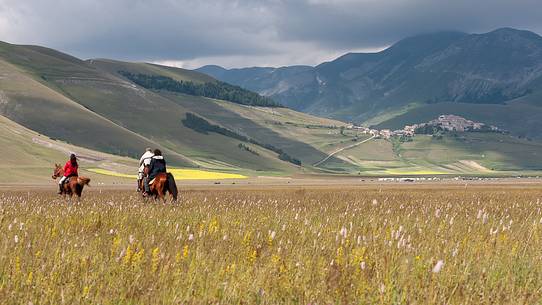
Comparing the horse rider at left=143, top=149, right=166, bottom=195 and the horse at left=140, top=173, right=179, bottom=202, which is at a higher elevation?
the horse rider at left=143, top=149, right=166, bottom=195

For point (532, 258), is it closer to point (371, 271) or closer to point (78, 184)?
point (371, 271)

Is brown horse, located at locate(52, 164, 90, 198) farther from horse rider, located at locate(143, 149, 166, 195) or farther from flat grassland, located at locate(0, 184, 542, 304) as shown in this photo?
flat grassland, located at locate(0, 184, 542, 304)

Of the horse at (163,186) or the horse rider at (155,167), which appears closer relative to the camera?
the horse at (163,186)

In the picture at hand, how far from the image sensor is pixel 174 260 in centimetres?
789

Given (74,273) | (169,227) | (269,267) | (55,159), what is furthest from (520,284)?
(55,159)

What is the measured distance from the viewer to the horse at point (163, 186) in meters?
27.0

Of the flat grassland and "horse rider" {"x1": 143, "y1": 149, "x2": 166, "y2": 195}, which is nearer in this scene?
the flat grassland

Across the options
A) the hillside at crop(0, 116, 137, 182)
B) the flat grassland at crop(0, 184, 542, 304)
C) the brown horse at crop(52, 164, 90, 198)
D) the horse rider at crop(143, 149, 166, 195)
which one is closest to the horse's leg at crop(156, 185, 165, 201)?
the horse rider at crop(143, 149, 166, 195)

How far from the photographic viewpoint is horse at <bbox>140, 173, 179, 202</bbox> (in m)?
27.0

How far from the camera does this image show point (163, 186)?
27203 mm

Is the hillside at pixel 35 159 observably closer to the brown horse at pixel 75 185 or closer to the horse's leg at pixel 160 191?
the brown horse at pixel 75 185

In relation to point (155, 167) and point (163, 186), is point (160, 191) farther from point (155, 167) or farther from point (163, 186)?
point (155, 167)

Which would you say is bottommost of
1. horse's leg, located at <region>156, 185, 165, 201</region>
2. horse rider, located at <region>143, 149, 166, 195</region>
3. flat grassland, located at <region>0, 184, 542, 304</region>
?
flat grassland, located at <region>0, 184, 542, 304</region>

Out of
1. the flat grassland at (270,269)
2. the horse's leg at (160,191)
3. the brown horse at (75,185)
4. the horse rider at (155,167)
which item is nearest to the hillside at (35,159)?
→ the brown horse at (75,185)
